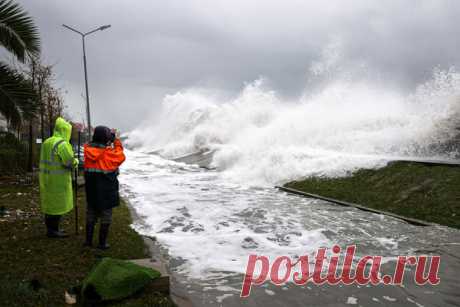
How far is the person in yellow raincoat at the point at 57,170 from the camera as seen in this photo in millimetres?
5414

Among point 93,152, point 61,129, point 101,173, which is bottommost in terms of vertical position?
point 101,173

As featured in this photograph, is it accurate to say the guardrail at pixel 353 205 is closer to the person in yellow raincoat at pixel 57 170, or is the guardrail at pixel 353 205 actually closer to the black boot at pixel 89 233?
the black boot at pixel 89 233

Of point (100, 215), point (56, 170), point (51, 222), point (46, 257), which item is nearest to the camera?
point (46, 257)

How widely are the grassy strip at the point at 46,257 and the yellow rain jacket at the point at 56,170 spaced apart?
0.60m

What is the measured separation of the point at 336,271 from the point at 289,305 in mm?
1348

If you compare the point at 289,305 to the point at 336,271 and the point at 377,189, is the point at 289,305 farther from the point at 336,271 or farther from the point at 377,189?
the point at 377,189

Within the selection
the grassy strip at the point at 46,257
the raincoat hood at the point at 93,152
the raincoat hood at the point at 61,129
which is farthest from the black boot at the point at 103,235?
the raincoat hood at the point at 61,129

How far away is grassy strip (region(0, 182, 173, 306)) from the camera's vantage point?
358 cm

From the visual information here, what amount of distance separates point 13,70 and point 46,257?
3.70 metres

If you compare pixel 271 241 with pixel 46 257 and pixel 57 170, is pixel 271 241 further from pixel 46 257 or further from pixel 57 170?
pixel 57 170

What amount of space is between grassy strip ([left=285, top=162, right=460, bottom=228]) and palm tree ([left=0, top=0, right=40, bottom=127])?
8.59m

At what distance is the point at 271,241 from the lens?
21.3 ft

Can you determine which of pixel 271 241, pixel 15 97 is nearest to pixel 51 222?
pixel 15 97

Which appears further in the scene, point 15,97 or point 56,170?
point 15,97
